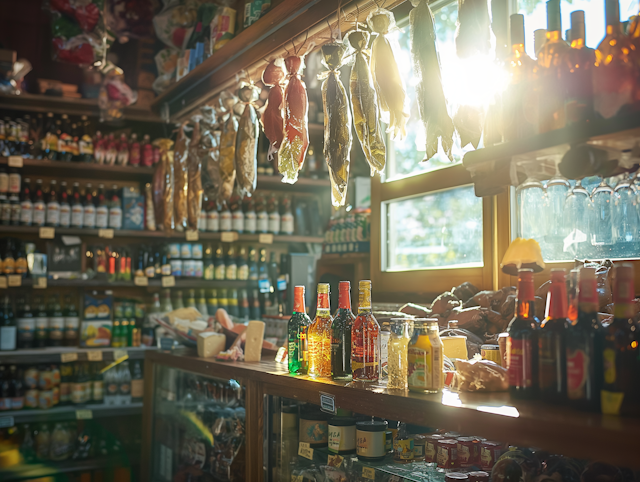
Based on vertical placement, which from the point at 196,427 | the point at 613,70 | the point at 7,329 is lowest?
the point at 196,427

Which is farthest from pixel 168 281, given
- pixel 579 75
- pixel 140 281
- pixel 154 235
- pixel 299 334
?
pixel 579 75

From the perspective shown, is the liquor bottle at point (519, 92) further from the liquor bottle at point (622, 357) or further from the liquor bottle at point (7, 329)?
the liquor bottle at point (7, 329)

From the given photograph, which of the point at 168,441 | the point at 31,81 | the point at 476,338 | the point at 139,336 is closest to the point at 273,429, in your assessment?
the point at 476,338

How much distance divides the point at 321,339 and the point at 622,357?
3.00 ft

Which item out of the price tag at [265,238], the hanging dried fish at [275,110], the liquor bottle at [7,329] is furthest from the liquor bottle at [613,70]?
the liquor bottle at [7,329]

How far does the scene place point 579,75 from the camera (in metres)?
1.21

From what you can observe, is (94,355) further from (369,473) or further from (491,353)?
A: (491,353)

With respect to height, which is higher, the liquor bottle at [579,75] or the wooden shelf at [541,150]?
the liquor bottle at [579,75]

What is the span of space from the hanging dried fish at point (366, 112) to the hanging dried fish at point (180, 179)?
4.50 ft

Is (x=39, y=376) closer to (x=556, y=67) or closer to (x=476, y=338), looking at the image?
(x=476, y=338)

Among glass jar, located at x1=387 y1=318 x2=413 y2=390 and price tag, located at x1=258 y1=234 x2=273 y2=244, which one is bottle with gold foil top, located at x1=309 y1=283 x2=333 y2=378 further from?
price tag, located at x1=258 y1=234 x2=273 y2=244

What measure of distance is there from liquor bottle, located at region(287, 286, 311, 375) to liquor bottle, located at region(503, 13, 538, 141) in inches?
33.6

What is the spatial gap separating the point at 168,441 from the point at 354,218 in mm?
1754

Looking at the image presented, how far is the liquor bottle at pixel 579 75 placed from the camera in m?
1.18
